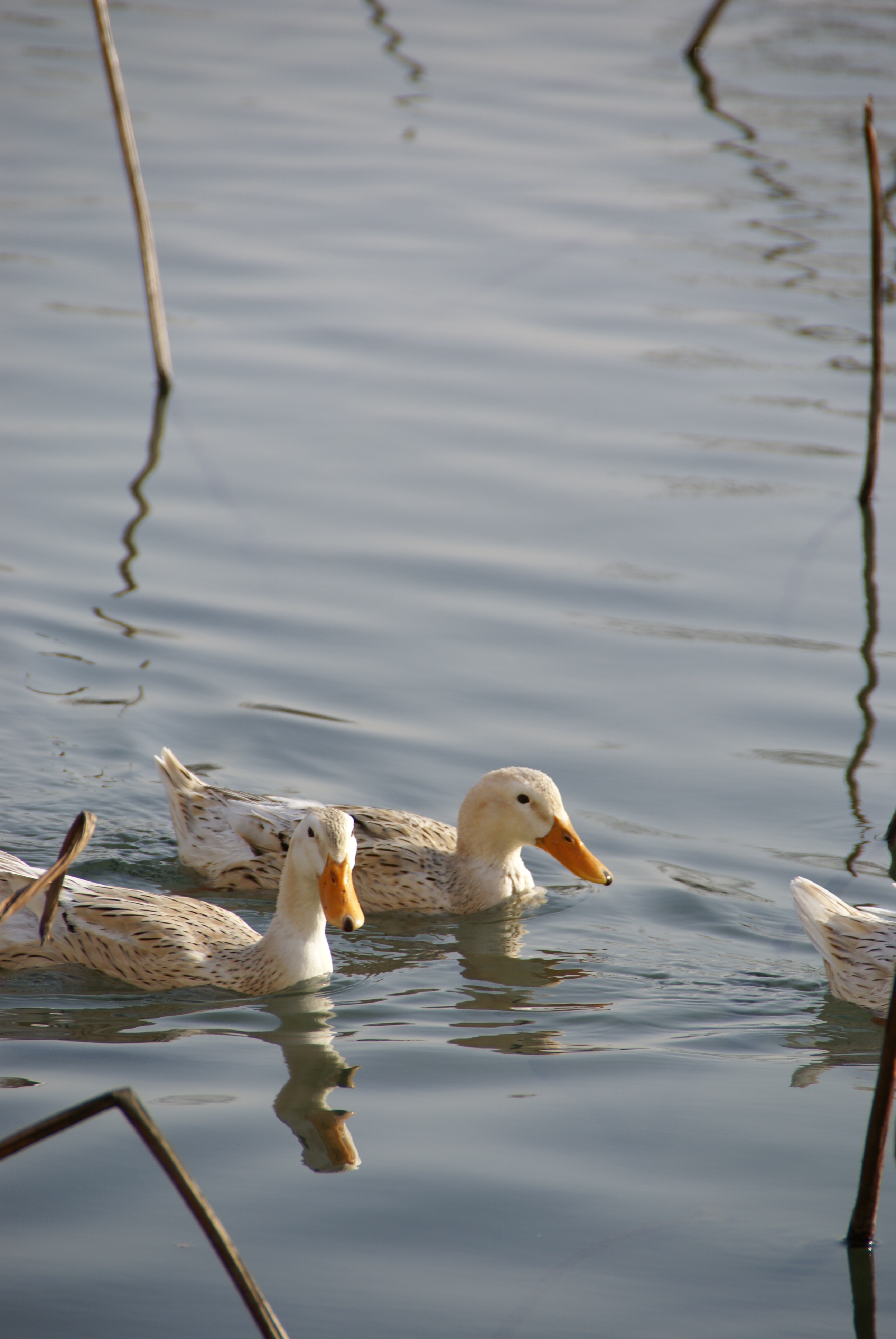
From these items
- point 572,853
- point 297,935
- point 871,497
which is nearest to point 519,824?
point 572,853

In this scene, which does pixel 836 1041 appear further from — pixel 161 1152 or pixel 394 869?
pixel 161 1152

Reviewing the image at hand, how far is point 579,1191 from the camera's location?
4.70 metres

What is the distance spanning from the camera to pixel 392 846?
23.4ft

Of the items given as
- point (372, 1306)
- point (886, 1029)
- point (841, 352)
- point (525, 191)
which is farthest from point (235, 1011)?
point (525, 191)

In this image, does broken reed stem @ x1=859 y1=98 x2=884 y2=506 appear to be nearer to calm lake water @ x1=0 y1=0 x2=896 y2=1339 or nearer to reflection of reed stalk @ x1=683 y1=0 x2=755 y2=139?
calm lake water @ x1=0 y1=0 x2=896 y2=1339

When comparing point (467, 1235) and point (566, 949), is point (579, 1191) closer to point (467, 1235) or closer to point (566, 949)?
point (467, 1235)

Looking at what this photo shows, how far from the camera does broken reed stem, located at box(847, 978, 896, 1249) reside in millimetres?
3809

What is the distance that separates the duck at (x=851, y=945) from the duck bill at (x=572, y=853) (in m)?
0.85

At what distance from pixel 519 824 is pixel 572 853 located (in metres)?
0.28

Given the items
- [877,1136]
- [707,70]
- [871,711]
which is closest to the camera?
[877,1136]

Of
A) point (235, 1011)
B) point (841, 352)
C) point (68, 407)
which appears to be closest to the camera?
point (235, 1011)

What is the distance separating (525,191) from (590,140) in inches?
93.3

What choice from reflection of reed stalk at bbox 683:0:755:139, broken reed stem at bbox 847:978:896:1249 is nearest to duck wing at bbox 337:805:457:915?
broken reed stem at bbox 847:978:896:1249

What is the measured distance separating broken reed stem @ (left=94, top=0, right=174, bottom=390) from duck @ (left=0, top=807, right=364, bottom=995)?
6400 mm
